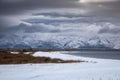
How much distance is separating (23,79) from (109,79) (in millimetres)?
8005

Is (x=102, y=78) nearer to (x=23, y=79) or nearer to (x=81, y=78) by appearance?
(x=81, y=78)

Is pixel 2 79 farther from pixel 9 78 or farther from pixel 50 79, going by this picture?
pixel 50 79

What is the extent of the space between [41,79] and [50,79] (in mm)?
824

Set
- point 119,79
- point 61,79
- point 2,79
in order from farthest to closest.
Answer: point 2,79
point 61,79
point 119,79

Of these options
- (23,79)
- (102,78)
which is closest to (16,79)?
(23,79)

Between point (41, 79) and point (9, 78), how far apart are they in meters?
3.79

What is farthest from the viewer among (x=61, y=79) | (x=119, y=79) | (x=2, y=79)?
(x=2, y=79)

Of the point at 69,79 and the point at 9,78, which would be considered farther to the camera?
the point at 9,78

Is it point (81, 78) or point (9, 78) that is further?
point (9, 78)

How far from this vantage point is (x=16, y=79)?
82.9ft

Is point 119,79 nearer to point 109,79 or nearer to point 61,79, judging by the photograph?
point 109,79

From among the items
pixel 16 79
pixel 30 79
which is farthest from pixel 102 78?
pixel 16 79

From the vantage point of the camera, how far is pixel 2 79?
2548cm

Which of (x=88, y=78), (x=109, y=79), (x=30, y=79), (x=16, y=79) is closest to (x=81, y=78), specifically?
(x=88, y=78)
